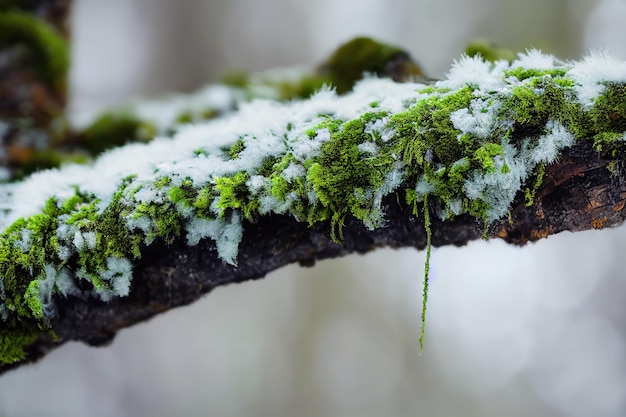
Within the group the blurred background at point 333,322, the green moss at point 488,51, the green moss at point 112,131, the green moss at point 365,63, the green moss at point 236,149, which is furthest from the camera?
the blurred background at point 333,322

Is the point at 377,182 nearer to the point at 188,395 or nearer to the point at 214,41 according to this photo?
the point at 214,41

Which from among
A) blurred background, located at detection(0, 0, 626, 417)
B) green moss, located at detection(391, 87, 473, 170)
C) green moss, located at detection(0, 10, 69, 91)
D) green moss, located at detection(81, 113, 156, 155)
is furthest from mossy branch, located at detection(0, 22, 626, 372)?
blurred background, located at detection(0, 0, 626, 417)

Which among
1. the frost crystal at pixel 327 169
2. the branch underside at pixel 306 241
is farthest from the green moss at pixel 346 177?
the branch underside at pixel 306 241

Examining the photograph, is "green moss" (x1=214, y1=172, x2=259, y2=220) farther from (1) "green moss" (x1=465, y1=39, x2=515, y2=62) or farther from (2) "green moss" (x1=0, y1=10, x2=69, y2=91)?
(2) "green moss" (x1=0, y1=10, x2=69, y2=91)

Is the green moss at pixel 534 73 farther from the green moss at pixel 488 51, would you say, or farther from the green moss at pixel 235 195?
the green moss at pixel 235 195

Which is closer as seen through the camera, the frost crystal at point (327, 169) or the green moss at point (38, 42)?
the frost crystal at point (327, 169)

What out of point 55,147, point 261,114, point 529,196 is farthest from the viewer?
point 55,147

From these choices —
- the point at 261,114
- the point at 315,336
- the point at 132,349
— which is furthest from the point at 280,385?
Result: the point at 261,114
